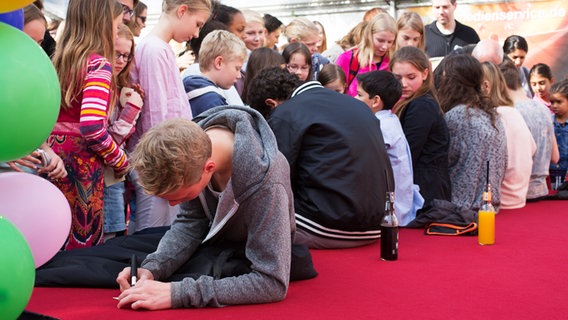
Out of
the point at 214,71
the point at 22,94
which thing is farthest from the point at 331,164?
the point at 22,94

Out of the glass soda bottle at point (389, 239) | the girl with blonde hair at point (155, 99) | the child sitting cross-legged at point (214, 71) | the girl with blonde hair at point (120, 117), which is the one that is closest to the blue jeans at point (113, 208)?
the girl with blonde hair at point (120, 117)

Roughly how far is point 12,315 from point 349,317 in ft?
3.42

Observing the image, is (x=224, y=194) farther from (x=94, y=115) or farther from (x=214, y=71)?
(x=214, y=71)

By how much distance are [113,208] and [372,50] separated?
2.90 meters

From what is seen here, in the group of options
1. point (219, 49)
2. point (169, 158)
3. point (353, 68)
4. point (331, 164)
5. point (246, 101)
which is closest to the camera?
point (169, 158)

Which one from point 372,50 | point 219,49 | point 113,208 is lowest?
point 113,208

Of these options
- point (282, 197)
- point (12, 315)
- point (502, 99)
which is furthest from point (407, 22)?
point (12, 315)

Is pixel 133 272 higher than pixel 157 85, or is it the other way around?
pixel 157 85

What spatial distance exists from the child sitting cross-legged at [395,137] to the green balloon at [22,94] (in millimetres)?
2589

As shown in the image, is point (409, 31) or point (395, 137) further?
point (409, 31)

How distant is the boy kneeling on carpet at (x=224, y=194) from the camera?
2.15 meters

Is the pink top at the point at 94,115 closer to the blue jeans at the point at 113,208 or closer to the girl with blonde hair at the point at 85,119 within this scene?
the girl with blonde hair at the point at 85,119

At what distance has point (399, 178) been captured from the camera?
13.8 feet

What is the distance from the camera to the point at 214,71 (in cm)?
405
